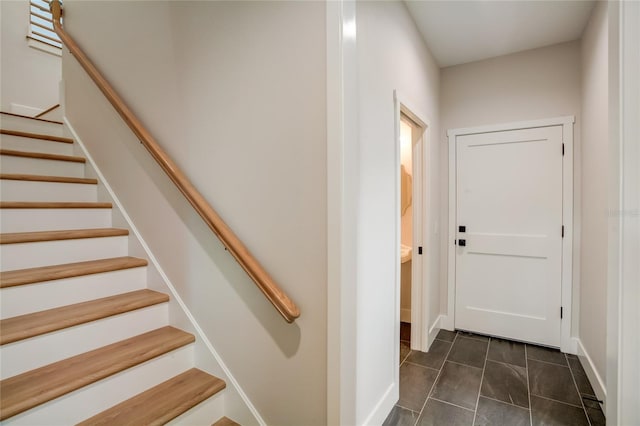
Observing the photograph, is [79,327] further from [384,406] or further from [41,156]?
[384,406]

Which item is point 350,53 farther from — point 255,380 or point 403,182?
point 403,182

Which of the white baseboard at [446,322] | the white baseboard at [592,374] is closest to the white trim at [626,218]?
the white baseboard at [592,374]

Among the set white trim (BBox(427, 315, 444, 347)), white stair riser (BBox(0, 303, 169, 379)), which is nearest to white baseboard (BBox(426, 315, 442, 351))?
white trim (BBox(427, 315, 444, 347))

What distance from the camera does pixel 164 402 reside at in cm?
138

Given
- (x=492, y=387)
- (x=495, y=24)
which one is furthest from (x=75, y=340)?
(x=495, y=24)

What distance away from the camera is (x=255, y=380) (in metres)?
1.49

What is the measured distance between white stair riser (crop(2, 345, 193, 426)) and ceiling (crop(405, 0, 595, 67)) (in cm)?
284

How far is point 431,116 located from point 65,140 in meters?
3.28

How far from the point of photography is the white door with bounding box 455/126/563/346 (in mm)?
2732

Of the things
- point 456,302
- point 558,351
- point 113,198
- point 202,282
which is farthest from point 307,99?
point 558,351

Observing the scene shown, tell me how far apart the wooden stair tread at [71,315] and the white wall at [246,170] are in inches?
9.0

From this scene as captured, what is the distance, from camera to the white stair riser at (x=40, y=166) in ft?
6.73

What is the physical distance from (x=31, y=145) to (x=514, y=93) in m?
4.27

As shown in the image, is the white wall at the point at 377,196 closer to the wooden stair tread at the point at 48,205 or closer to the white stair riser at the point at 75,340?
the white stair riser at the point at 75,340
